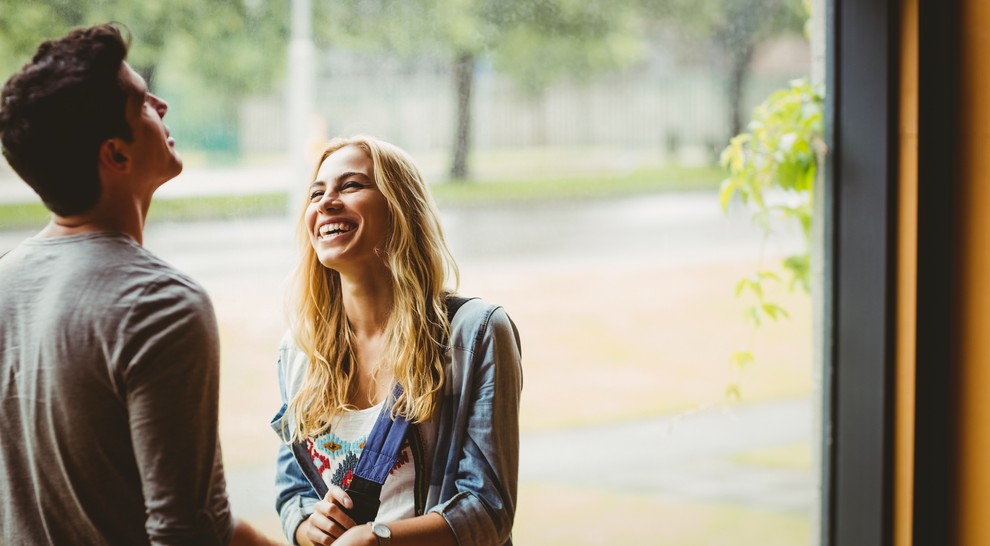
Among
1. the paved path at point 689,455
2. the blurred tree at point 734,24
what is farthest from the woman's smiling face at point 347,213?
the blurred tree at point 734,24

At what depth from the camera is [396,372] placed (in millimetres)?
1401

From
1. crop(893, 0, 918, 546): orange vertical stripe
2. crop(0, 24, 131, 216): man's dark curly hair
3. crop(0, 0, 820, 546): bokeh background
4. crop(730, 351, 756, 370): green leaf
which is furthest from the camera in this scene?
crop(730, 351, 756, 370): green leaf

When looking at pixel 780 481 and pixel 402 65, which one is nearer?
pixel 402 65

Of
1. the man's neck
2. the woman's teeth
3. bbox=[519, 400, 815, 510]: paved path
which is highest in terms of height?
the man's neck

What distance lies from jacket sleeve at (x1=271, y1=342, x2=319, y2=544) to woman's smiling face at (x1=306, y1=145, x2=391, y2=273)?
0.22 m

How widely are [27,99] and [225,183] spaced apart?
0.59 metres

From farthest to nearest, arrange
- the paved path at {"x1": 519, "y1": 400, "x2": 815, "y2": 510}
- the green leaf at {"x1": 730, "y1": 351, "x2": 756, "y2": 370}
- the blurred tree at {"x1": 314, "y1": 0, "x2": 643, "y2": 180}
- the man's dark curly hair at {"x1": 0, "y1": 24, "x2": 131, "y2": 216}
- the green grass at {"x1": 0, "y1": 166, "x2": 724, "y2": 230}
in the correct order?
the green leaf at {"x1": 730, "y1": 351, "x2": 756, "y2": 370} → the paved path at {"x1": 519, "y1": 400, "x2": 815, "y2": 510} → the blurred tree at {"x1": 314, "y1": 0, "x2": 643, "y2": 180} → the green grass at {"x1": 0, "y1": 166, "x2": 724, "y2": 230} → the man's dark curly hair at {"x1": 0, "y1": 24, "x2": 131, "y2": 216}

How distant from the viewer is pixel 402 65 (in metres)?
1.86

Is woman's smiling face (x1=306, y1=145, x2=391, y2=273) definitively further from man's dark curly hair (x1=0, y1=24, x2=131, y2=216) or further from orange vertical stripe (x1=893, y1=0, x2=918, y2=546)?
orange vertical stripe (x1=893, y1=0, x2=918, y2=546)

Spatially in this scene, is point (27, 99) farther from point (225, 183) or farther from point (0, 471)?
point (225, 183)

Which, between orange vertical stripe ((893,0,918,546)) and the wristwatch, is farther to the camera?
orange vertical stripe ((893,0,918,546))

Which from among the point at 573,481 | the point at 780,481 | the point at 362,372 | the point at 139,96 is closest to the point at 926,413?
the point at 780,481

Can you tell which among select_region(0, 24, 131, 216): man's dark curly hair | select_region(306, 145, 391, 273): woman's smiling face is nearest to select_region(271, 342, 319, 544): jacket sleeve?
select_region(306, 145, 391, 273): woman's smiling face

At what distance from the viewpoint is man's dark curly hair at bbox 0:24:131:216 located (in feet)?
3.73
